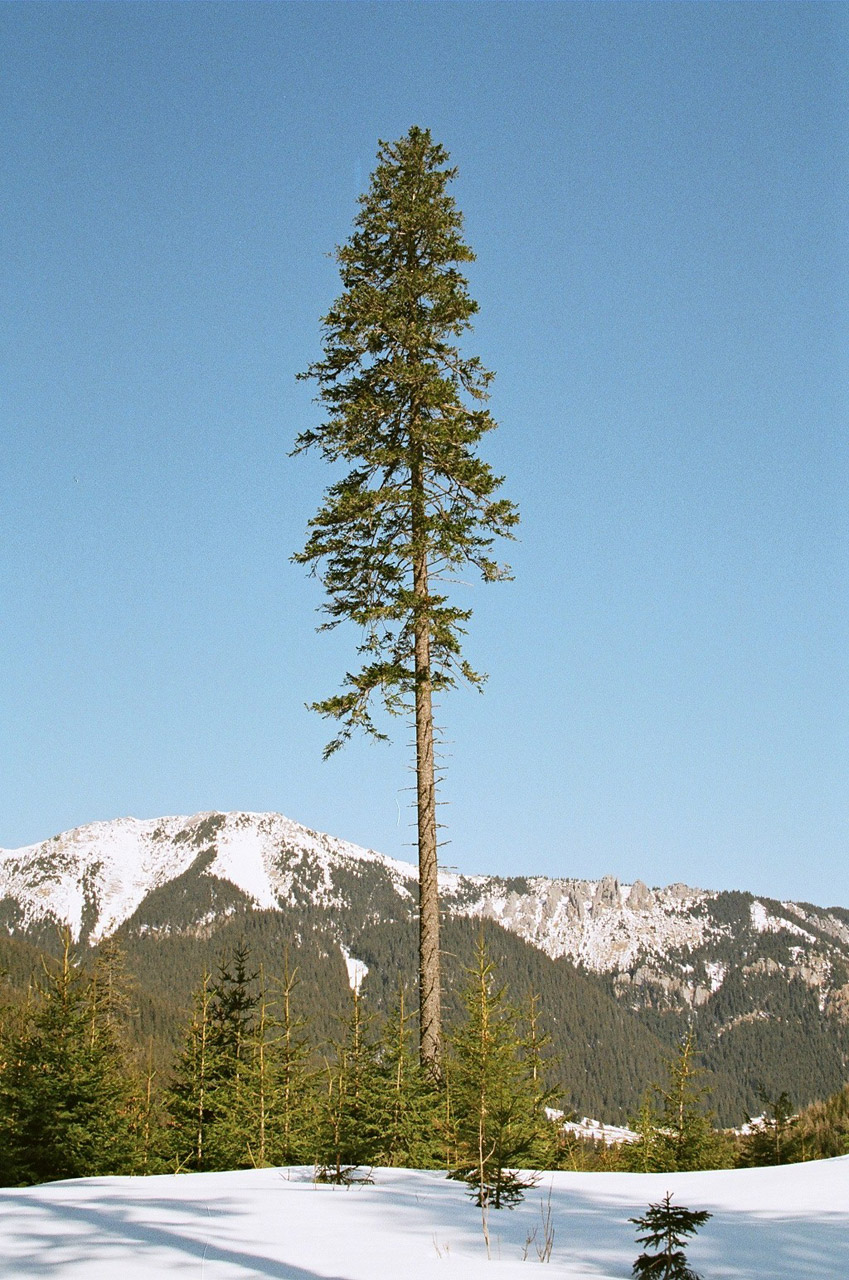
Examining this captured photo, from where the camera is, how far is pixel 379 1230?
199 inches

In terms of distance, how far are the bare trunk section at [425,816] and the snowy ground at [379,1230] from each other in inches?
217

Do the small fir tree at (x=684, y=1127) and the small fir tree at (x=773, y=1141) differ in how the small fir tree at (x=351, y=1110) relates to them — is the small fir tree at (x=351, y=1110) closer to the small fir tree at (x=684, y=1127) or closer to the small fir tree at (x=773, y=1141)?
the small fir tree at (x=684, y=1127)

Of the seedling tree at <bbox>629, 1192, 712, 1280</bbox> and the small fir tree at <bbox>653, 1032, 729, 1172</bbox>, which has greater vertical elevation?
the seedling tree at <bbox>629, 1192, 712, 1280</bbox>

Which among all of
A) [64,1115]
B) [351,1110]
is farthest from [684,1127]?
[64,1115]

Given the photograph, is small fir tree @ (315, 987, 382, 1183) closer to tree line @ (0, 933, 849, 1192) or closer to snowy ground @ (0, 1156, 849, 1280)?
tree line @ (0, 933, 849, 1192)

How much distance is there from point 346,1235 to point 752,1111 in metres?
219

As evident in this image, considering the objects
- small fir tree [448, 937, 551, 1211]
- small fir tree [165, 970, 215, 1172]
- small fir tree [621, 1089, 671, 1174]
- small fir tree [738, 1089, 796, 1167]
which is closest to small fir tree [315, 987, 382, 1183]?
small fir tree [448, 937, 551, 1211]

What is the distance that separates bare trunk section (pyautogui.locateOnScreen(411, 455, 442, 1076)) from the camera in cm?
1268

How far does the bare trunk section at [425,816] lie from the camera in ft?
41.6

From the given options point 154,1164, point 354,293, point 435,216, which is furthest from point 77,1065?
point 435,216

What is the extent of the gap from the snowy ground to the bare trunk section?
18.1 feet

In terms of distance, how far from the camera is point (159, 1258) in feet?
13.7

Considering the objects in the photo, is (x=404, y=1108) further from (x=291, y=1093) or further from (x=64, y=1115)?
(x=64, y=1115)

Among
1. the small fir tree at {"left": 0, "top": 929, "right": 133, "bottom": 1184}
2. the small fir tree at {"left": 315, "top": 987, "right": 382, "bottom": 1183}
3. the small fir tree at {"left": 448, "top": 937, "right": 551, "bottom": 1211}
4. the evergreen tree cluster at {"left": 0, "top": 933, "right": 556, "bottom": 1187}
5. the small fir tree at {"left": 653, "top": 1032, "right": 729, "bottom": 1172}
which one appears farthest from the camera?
the small fir tree at {"left": 0, "top": 929, "right": 133, "bottom": 1184}
